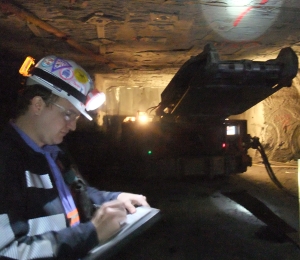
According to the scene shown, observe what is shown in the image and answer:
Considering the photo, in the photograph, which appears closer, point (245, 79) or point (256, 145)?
point (245, 79)

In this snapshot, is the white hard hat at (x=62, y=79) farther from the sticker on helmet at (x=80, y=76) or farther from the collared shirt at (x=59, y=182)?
the collared shirt at (x=59, y=182)

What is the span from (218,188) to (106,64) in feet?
11.2

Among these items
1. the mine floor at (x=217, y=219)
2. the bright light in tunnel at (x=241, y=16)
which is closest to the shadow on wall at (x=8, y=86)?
the mine floor at (x=217, y=219)

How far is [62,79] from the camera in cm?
161

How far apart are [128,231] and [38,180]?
0.52 m

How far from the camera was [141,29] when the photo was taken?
11.8 ft

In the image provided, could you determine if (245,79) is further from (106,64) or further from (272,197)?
(106,64)

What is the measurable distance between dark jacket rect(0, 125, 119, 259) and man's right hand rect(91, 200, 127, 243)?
0.04 metres

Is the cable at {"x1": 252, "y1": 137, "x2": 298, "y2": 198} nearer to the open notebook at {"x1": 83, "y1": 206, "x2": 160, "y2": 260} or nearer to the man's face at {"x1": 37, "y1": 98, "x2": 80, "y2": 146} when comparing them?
the open notebook at {"x1": 83, "y1": 206, "x2": 160, "y2": 260}

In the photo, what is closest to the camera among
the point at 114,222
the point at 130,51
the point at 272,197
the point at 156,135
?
the point at 114,222

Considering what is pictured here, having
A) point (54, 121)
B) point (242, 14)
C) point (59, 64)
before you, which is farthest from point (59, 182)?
point (242, 14)

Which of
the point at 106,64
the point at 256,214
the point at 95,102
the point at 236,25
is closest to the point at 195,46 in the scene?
the point at 236,25

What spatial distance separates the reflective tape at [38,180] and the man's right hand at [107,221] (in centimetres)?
29

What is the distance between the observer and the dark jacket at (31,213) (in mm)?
1182
